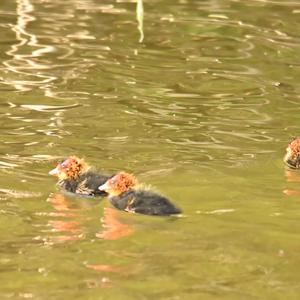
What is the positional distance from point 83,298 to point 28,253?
2.79ft

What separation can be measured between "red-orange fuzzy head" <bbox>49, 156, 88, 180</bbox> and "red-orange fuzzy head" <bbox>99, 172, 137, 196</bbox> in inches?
16.4

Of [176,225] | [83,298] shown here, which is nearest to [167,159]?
[176,225]

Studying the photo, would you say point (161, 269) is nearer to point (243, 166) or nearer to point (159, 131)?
point (243, 166)

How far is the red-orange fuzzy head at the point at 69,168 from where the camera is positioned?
8.30 metres

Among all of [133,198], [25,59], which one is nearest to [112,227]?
[133,198]

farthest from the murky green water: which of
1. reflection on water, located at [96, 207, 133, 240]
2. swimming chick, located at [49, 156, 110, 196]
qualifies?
swimming chick, located at [49, 156, 110, 196]

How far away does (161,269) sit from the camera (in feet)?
21.5

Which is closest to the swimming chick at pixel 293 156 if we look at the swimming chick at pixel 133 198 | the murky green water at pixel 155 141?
the murky green water at pixel 155 141

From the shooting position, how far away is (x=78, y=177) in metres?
8.36

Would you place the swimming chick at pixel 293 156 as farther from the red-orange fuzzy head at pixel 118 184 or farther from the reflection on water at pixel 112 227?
the reflection on water at pixel 112 227

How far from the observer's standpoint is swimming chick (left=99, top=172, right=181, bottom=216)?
7531mm

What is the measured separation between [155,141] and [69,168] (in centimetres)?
155

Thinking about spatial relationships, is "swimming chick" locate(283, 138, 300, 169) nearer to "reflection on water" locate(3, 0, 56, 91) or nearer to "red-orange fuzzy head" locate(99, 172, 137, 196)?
"red-orange fuzzy head" locate(99, 172, 137, 196)

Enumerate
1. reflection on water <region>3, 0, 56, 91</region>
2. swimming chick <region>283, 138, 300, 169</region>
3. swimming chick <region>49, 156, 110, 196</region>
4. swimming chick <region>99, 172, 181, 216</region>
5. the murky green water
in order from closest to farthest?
the murky green water, swimming chick <region>99, 172, 181, 216</region>, swimming chick <region>49, 156, 110, 196</region>, swimming chick <region>283, 138, 300, 169</region>, reflection on water <region>3, 0, 56, 91</region>
